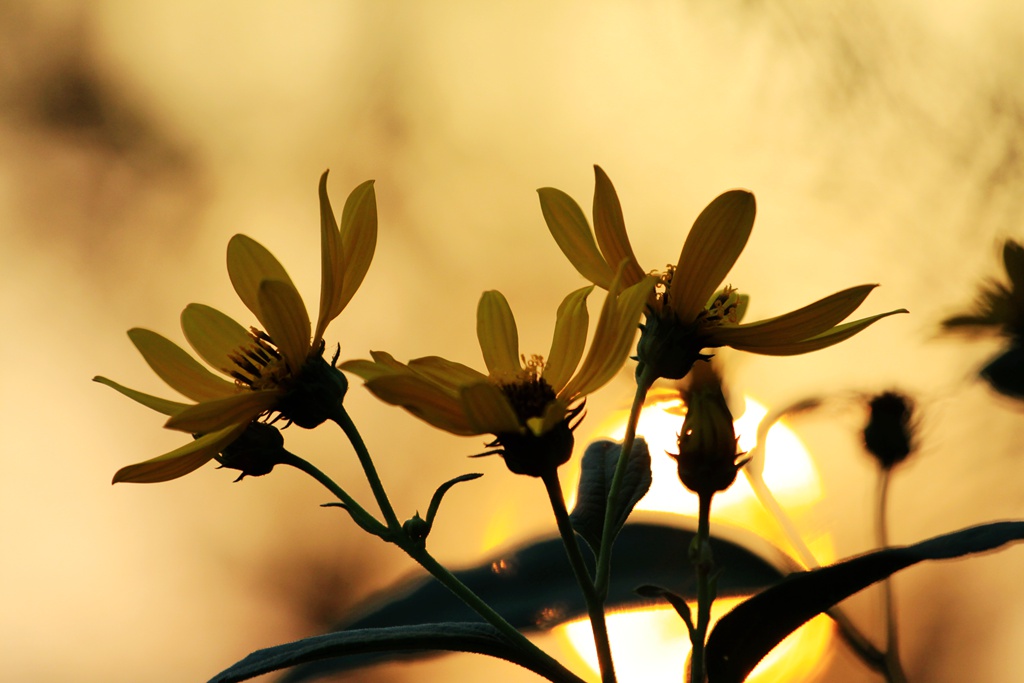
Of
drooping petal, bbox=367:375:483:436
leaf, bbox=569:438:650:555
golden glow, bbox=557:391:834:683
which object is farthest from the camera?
golden glow, bbox=557:391:834:683

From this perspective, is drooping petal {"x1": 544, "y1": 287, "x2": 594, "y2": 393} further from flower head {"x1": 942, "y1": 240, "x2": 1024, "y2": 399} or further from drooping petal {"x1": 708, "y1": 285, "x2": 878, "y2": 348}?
flower head {"x1": 942, "y1": 240, "x2": 1024, "y2": 399}

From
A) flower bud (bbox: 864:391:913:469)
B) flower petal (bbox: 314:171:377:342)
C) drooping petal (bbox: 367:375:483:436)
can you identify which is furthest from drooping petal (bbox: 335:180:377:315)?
flower bud (bbox: 864:391:913:469)

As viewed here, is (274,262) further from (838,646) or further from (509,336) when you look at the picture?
(838,646)

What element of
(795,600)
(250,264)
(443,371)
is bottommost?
(795,600)

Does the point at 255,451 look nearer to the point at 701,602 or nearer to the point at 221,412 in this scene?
the point at 221,412

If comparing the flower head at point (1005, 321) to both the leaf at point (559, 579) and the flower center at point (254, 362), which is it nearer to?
the leaf at point (559, 579)

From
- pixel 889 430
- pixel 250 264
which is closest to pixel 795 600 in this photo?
pixel 250 264

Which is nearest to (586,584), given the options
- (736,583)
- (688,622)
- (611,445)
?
(688,622)
